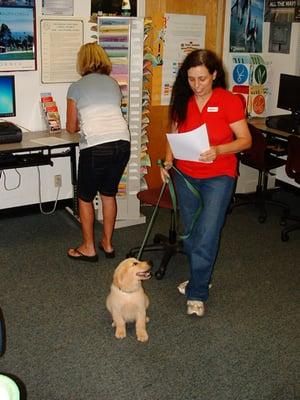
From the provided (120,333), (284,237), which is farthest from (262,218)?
(120,333)

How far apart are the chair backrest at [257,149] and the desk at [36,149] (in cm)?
155

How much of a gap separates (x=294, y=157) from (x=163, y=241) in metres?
1.27

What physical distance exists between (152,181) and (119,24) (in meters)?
1.63

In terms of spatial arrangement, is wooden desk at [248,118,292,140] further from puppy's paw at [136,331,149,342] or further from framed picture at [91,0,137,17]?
puppy's paw at [136,331,149,342]

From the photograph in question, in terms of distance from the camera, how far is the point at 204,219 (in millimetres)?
2650

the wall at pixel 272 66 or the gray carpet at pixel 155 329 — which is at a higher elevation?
the wall at pixel 272 66

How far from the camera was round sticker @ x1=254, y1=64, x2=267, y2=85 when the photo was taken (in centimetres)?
501

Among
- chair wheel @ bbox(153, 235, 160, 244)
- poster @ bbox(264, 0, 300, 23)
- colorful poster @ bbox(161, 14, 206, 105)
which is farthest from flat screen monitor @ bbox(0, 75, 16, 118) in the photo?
poster @ bbox(264, 0, 300, 23)

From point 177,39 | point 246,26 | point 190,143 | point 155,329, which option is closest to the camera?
point 190,143

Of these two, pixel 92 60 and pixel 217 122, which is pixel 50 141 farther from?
pixel 217 122

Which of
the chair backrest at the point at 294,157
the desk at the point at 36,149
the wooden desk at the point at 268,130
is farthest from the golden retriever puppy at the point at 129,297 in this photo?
the wooden desk at the point at 268,130

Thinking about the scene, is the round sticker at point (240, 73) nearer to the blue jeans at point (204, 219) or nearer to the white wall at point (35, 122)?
the white wall at point (35, 122)

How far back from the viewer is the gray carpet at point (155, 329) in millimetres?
2316

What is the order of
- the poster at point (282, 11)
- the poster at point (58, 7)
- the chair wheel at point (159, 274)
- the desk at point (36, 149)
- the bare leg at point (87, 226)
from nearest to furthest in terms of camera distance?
the chair wheel at point (159, 274) → the bare leg at point (87, 226) → the desk at point (36, 149) → the poster at point (58, 7) → the poster at point (282, 11)
